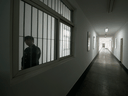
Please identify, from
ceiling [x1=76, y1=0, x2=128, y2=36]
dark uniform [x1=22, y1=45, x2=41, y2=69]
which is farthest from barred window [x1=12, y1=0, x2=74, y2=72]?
ceiling [x1=76, y1=0, x2=128, y2=36]

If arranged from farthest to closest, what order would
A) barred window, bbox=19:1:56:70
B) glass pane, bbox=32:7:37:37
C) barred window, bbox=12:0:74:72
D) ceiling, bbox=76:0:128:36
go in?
ceiling, bbox=76:0:128:36
glass pane, bbox=32:7:37:37
barred window, bbox=19:1:56:70
barred window, bbox=12:0:74:72

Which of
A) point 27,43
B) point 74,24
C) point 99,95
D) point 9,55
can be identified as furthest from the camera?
point 74,24

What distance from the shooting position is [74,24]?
106 inches

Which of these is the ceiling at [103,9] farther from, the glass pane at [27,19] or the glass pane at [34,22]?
the glass pane at [27,19]

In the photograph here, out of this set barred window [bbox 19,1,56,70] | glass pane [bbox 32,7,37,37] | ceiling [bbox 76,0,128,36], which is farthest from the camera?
ceiling [bbox 76,0,128,36]

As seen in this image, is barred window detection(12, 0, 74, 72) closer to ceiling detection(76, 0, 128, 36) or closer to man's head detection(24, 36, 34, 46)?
man's head detection(24, 36, 34, 46)

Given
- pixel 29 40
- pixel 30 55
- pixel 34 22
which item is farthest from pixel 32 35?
pixel 30 55

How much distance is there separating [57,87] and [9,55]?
1235 millimetres

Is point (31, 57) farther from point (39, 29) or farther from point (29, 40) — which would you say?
point (39, 29)

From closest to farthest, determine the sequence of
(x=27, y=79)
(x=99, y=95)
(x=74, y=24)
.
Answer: (x=27, y=79), (x=99, y=95), (x=74, y=24)

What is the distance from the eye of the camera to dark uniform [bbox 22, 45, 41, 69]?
1.15 m

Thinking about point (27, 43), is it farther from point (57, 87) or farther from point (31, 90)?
point (57, 87)

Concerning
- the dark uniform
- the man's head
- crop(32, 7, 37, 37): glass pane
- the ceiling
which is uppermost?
the ceiling

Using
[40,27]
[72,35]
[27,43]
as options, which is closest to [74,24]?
[72,35]
